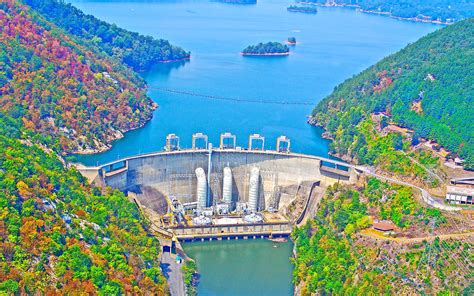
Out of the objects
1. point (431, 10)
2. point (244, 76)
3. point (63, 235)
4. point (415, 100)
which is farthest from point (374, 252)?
point (431, 10)

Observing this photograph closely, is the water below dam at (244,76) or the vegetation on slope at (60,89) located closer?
the water below dam at (244,76)

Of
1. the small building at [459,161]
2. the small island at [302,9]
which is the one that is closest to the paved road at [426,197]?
the small building at [459,161]

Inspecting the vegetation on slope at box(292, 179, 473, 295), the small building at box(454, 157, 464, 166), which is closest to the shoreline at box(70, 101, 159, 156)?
the vegetation on slope at box(292, 179, 473, 295)

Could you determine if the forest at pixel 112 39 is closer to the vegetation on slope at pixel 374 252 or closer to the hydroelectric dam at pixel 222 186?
the hydroelectric dam at pixel 222 186

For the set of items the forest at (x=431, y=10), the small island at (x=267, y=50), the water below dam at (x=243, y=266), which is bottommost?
the water below dam at (x=243, y=266)

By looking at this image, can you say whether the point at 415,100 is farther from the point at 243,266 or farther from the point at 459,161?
the point at 243,266

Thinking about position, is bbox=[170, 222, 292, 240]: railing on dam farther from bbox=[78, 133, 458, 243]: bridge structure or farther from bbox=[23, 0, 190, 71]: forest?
bbox=[23, 0, 190, 71]: forest
